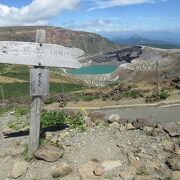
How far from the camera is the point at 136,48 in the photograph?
154 meters

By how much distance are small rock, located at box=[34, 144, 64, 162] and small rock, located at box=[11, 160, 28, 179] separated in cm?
39

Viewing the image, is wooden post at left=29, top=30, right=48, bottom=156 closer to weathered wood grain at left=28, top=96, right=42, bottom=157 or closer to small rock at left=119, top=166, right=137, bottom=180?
weathered wood grain at left=28, top=96, right=42, bottom=157

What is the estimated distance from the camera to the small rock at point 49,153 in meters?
10.1

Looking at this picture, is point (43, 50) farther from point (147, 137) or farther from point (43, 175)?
point (147, 137)

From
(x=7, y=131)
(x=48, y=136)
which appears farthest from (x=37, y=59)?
(x=7, y=131)

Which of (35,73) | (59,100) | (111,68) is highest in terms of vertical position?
(35,73)

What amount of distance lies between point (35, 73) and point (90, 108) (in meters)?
7.68

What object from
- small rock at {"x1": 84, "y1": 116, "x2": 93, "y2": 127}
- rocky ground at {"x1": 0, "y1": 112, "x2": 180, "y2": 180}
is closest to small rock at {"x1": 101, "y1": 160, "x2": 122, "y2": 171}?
rocky ground at {"x1": 0, "y1": 112, "x2": 180, "y2": 180}

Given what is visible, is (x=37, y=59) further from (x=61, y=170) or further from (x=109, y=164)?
(x=109, y=164)

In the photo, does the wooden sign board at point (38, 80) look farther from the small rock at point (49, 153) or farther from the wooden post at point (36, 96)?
the small rock at point (49, 153)

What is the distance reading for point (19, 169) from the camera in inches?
392

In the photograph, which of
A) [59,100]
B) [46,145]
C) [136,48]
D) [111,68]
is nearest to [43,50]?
[46,145]

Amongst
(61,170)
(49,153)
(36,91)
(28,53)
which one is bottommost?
(61,170)

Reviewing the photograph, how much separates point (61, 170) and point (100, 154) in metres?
1.18
